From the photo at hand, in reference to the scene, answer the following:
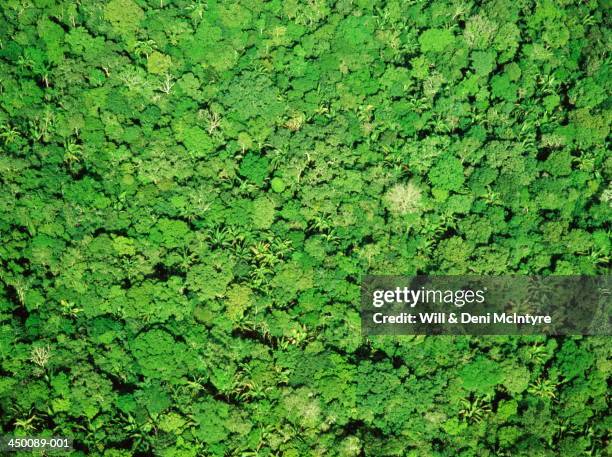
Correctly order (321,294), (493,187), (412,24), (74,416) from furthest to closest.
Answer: (412,24)
(493,187)
(321,294)
(74,416)

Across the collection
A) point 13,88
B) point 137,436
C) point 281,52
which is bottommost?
point 137,436

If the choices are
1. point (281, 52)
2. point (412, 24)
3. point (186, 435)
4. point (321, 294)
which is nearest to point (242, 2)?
point (281, 52)

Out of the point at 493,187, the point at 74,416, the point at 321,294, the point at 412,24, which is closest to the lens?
the point at 74,416

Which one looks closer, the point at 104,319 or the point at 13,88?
the point at 104,319

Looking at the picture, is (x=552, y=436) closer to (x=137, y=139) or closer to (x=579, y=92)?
(x=579, y=92)

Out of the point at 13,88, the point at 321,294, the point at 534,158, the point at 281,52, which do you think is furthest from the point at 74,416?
the point at 534,158

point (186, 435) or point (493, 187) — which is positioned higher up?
point (493, 187)
